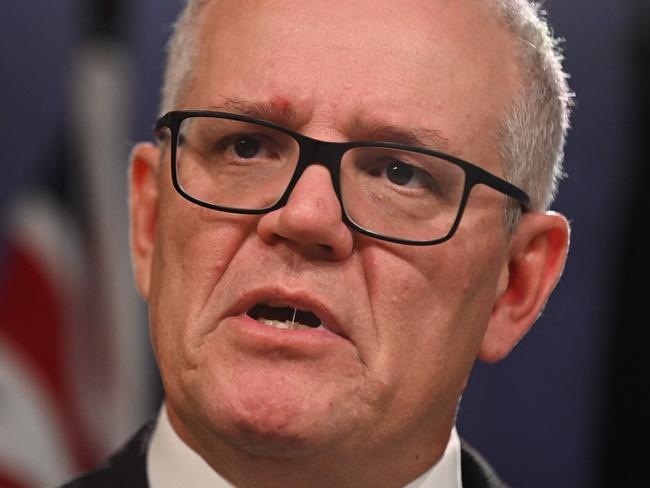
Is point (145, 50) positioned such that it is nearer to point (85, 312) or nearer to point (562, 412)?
point (85, 312)

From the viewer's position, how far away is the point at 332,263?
4.99 feet

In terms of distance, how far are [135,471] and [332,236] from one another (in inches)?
21.7

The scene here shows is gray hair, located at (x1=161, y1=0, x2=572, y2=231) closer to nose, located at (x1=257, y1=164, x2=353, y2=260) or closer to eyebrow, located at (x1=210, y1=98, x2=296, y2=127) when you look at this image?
eyebrow, located at (x1=210, y1=98, x2=296, y2=127)

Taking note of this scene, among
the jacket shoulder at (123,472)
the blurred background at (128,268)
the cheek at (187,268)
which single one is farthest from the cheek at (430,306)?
the blurred background at (128,268)

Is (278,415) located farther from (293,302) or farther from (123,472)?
(123,472)

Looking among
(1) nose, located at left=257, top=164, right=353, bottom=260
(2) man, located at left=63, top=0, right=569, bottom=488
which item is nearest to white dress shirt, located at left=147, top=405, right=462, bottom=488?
(2) man, located at left=63, top=0, right=569, bottom=488

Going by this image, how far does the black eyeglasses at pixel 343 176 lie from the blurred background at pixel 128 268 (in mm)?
1196

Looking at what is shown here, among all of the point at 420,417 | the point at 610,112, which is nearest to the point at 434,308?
the point at 420,417

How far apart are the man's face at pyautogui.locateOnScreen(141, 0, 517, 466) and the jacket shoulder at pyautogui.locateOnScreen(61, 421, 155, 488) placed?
0.11m

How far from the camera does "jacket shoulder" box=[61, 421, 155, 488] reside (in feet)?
5.59

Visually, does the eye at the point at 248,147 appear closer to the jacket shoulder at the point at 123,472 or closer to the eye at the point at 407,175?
the eye at the point at 407,175

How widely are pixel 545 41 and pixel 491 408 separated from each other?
1.23m

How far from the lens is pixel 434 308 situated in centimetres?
162

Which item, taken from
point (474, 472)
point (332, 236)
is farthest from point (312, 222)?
point (474, 472)
